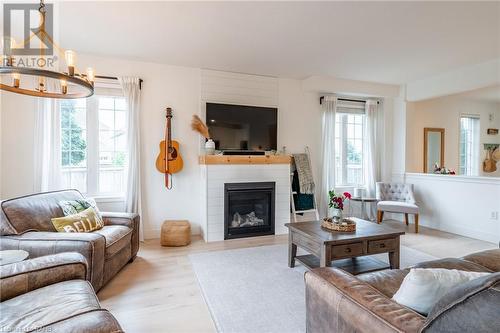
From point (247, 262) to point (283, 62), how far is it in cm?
296

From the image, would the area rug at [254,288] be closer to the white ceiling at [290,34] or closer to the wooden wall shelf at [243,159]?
the wooden wall shelf at [243,159]

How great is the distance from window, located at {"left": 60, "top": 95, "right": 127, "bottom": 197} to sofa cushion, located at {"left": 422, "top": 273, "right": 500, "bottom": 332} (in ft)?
13.6

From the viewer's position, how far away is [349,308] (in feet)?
3.95

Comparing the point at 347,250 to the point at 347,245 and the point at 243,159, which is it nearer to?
the point at 347,245

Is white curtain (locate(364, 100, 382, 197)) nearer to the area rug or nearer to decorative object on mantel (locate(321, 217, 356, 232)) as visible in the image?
the area rug

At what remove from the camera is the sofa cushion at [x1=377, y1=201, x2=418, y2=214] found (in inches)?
181

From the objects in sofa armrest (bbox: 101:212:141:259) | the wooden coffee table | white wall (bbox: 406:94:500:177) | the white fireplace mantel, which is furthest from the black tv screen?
white wall (bbox: 406:94:500:177)

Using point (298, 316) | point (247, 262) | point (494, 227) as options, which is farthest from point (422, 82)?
point (298, 316)

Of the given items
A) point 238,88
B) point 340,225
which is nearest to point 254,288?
point 340,225

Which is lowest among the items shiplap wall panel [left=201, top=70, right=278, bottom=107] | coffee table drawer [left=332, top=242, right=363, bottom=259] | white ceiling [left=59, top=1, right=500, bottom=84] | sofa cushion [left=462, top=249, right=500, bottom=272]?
coffee table drawer [left=332, top=242, right=363, bottom=259]

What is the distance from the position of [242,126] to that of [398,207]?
3054 millimetres

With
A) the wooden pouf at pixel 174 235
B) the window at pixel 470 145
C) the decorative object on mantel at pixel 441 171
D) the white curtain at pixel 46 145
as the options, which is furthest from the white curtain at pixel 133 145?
the window at pixel 470 145

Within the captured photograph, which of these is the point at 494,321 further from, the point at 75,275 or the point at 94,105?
the point at 94,105

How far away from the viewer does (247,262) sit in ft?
10.7
